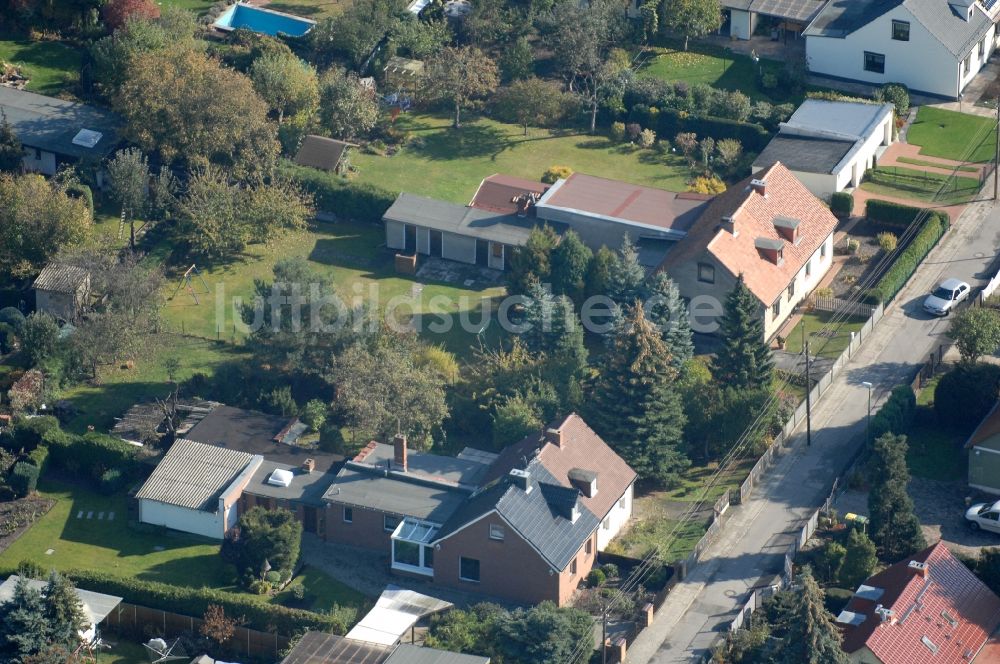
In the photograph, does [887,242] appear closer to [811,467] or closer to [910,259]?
[910,259]

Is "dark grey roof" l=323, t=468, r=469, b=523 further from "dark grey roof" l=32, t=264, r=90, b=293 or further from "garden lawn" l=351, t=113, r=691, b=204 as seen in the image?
"garden lawn" l=351, t=113, r=691, b=204

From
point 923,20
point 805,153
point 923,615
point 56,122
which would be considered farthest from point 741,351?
point 56,122

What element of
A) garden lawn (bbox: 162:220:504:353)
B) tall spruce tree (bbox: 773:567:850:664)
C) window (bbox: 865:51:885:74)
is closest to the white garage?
garden lawn (bbox: 162:220:504:353)

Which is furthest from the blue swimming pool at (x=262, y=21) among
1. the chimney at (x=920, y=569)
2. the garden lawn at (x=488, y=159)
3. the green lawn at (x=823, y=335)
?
the chimney at (x=920, y=569)

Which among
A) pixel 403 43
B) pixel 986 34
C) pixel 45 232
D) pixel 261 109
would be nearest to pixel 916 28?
pixel 986 34

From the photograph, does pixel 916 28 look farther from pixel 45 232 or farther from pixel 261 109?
pixel 45 232

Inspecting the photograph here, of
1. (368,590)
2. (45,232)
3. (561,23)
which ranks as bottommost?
(368,590)
